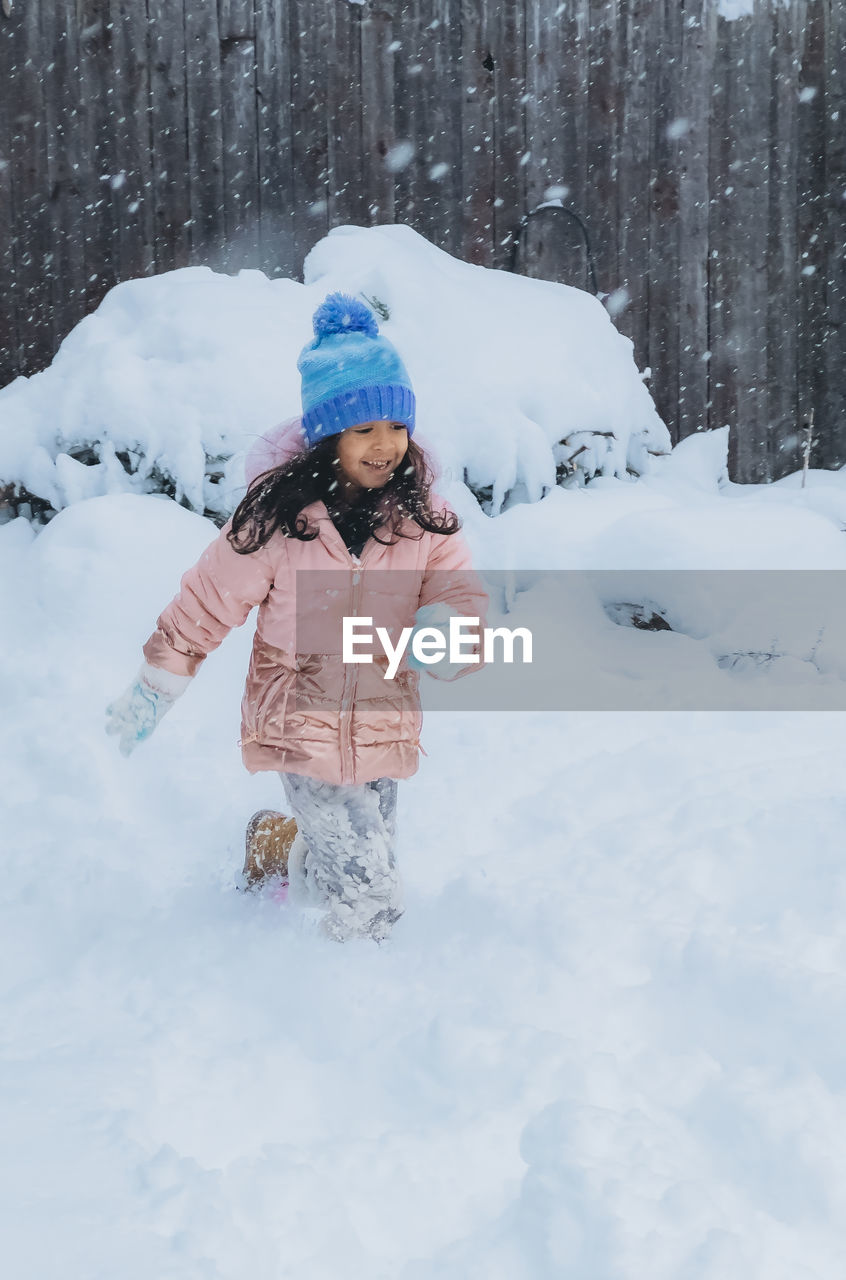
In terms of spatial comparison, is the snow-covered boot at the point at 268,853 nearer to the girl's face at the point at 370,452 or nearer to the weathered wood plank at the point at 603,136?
the girl's face at the point at 370,452

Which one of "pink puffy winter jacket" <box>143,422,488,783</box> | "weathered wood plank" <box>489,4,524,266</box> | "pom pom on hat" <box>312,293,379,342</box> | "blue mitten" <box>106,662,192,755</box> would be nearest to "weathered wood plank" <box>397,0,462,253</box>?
"weathered wood plank" <box>489,4,524,266</box>

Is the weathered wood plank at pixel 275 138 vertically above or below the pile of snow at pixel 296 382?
above

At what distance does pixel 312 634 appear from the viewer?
1.96 m

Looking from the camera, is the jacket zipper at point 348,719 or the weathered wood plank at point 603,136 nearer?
the jacket zipper at point 348,719

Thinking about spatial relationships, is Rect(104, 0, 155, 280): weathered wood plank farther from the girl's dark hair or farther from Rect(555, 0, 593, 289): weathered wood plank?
the girl's dark hair

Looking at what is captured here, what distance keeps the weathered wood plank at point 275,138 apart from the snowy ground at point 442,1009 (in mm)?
A: 2265

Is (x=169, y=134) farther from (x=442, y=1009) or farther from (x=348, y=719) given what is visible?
(x=442, y=1009)

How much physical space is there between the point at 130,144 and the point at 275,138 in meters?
0.67

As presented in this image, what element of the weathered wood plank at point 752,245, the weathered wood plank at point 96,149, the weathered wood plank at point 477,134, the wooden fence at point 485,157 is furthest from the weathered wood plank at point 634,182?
the weathered wood plank at point 96,149

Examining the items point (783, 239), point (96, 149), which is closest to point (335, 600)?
point (96, 149)

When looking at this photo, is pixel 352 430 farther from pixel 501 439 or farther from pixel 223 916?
pixel 501 439

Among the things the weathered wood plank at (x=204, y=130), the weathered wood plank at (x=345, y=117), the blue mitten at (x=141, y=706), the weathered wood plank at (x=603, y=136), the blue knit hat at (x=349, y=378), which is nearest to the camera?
the blue knit hat at (x=349, y=378)

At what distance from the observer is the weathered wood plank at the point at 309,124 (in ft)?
14.5

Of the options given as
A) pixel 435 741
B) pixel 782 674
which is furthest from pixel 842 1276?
pixel 782 674
